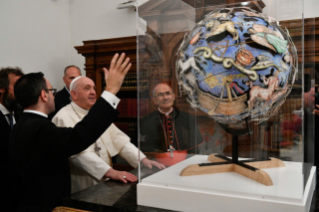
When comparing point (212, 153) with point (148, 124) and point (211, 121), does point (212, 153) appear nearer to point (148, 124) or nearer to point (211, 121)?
point (211, 121)

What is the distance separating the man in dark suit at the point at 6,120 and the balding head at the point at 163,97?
1.66 metres

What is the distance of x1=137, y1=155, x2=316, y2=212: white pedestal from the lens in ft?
4.37

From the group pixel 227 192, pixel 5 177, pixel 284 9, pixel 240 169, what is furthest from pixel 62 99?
pixel 284 9

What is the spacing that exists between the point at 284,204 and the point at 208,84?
630 mm

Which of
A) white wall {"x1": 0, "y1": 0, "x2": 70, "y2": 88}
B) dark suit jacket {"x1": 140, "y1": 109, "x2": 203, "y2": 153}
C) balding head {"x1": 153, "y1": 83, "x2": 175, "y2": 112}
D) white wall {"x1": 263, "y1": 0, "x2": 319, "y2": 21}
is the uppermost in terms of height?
white wall {"x1": 0, "y1": 0, "x2": 70, "y2": 88}

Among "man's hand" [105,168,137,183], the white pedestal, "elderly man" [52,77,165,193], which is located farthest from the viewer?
"elderly man" [52,77,165,193]

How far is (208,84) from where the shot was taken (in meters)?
1.47

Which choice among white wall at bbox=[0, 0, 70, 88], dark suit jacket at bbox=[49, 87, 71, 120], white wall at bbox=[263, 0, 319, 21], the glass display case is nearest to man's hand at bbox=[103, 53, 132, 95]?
the glass display case

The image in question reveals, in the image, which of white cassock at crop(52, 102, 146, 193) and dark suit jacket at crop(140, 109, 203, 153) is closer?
dark suit jacket at crop(140, 109, 203, 153)

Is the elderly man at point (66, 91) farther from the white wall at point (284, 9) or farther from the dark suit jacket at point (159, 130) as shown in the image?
the white wall at point (284, 9)

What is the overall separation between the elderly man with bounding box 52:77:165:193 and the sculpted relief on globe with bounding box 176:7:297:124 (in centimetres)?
122

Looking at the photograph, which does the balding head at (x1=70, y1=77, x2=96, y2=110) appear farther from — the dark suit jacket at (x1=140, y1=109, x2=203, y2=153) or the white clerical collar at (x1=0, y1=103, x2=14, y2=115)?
the dark suit jacket at (x1=140, y1=109, x2=203, y2=153)

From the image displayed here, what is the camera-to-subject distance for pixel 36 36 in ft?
18.5

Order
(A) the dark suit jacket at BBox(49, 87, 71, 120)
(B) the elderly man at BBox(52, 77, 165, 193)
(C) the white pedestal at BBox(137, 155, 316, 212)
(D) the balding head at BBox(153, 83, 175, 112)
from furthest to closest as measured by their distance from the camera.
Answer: (A) the dark suit jacket at BBox(49, 87, 71, 120), (B) the elderly man at BBox(52, 77, 165, 193), (D) the balding head at BBox(153, 83, 175, 112), (C) the white pedestal at BBox(137, 155, 316, 212)
